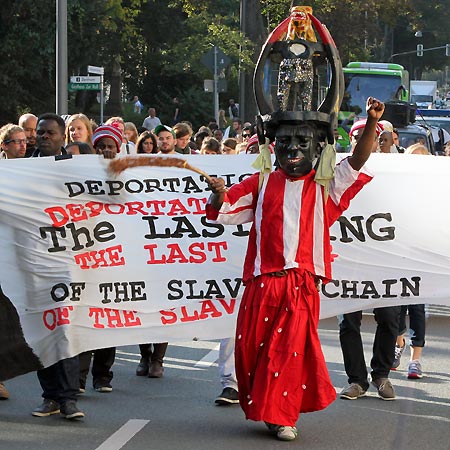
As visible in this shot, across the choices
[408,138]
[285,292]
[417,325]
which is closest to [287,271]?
[285,292]

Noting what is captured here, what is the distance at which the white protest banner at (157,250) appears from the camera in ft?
27.9

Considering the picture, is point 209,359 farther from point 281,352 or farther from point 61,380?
point 281,352

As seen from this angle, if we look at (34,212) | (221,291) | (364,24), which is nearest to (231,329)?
(221,291)

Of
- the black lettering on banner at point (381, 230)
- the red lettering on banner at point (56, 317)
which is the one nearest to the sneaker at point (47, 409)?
the red lettering on banner at point (56, 317)

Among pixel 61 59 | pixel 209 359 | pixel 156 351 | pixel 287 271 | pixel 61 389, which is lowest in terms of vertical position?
pixel 209 359

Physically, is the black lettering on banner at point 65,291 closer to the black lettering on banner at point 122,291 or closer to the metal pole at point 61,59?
the black lettering on banner at point 122,291

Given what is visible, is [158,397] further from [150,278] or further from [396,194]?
[396,194]

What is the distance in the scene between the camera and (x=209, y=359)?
10586 millimetres

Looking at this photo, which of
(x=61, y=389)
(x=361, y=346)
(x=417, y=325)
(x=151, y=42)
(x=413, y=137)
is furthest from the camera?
(x=151, y=42)

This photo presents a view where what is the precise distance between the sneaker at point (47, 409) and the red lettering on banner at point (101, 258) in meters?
0.95

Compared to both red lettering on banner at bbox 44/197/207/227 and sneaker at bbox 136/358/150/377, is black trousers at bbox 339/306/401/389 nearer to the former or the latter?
red lettering on banner at bbox 44/197/207/227

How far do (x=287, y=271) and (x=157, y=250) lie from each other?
1.60 metres

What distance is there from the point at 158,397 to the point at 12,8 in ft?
89.0

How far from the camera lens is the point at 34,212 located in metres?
8.55
